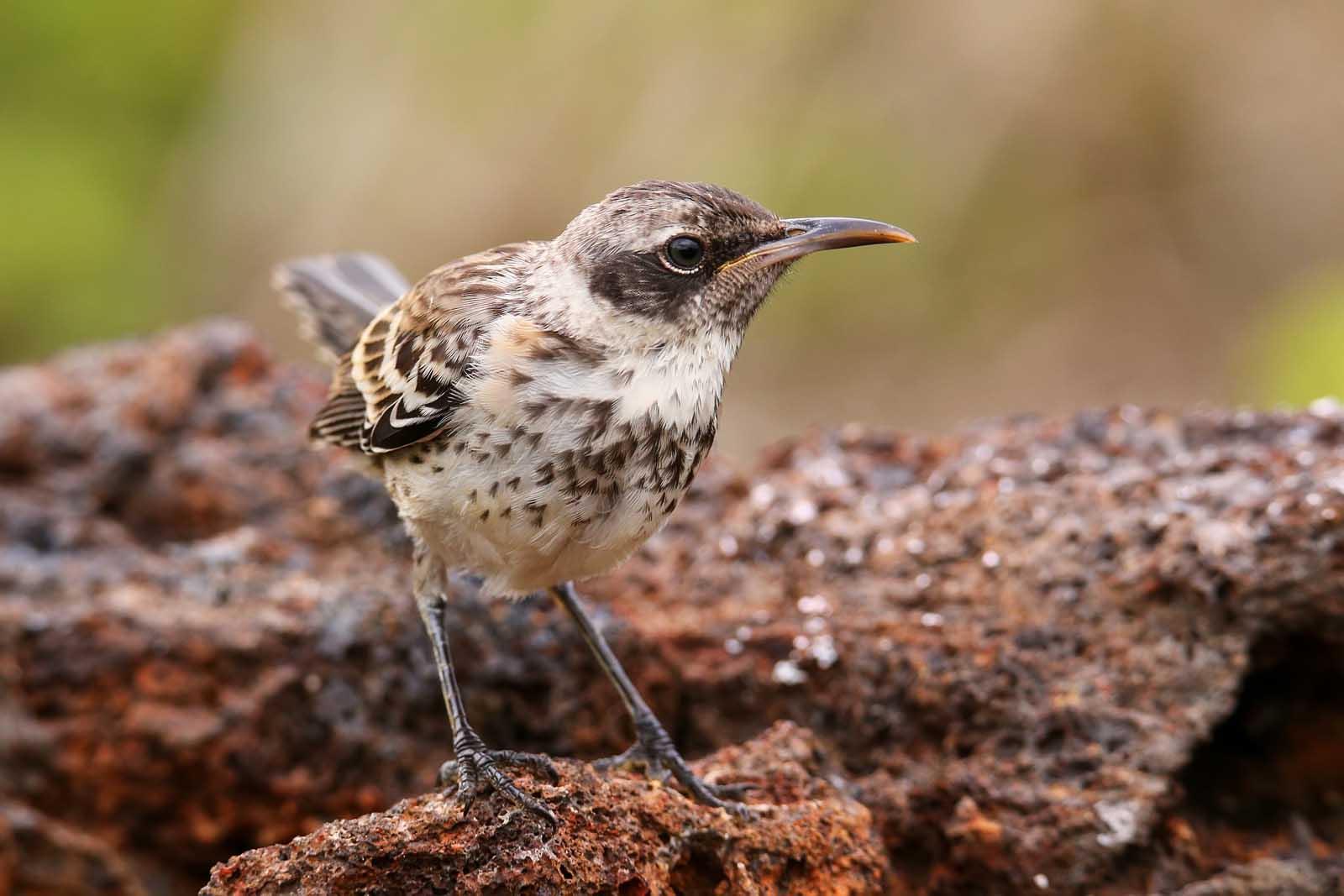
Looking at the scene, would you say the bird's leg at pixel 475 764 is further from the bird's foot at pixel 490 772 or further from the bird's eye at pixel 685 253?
the bird's eye at pixel 685 253

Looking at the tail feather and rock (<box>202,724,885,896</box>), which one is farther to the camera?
the tail feather

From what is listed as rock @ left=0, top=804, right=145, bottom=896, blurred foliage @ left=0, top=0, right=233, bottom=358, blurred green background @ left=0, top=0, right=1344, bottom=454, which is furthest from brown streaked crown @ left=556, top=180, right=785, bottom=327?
blurred foliage @ left=0, top=0, right=233, bottom=358

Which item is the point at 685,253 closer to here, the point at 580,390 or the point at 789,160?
the point at 580,390

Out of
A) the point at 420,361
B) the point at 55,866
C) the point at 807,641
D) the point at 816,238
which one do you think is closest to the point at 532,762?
the point at 807,641

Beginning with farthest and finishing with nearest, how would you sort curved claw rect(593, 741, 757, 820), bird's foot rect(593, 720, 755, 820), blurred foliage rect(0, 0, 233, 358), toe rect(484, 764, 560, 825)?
blurred foliage rect(0, 0, 233, 358) → bird's foot rect(593, 720, 755, 820) → curved claw rect(593, 741, 757, 820) → toe rect(484, 764, 560, 825)

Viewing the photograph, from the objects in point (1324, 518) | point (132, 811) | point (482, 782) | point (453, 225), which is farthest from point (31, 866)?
point (453, 225)

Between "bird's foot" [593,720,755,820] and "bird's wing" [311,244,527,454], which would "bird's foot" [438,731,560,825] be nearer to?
"bird's foot" [593,720,755,820]

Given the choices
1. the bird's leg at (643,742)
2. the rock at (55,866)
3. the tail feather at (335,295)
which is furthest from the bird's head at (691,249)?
the rock at (55,866)
